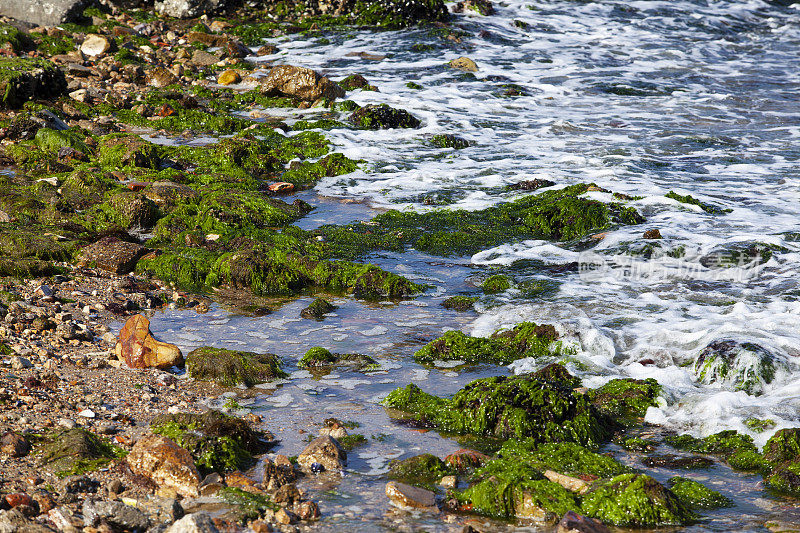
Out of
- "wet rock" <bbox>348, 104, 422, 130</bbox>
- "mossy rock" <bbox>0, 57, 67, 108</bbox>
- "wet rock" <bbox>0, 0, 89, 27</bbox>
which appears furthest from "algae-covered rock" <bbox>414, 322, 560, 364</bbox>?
"wet rock" <bbox>0, 0, 89, 27</bbox>

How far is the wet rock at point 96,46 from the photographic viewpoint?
1428 centimetres

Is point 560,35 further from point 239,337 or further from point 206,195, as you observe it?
point 239,337

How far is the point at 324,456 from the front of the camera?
3.94 metres

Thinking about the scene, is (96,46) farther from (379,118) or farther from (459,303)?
(459,303)

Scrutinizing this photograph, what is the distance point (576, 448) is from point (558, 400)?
0.40 meters

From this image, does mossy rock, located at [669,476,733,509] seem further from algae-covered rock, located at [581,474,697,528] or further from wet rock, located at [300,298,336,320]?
wet rock, located at [300,298,336,320]

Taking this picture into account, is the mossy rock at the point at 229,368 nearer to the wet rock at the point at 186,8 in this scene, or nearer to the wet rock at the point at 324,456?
the wet rock at the point at 324,456

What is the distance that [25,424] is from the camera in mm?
3949

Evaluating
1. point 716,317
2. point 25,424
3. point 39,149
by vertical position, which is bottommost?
point 716,317

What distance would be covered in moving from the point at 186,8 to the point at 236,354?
15219 millimetres

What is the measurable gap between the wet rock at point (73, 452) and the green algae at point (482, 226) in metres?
4.02

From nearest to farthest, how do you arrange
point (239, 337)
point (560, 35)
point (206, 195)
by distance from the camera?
point (239, 337), point (206, 195), point (560, 35)

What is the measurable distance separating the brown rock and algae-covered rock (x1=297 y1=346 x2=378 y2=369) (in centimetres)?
154

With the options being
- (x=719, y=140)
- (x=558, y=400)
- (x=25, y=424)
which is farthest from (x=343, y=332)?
(x=719, y=140)
